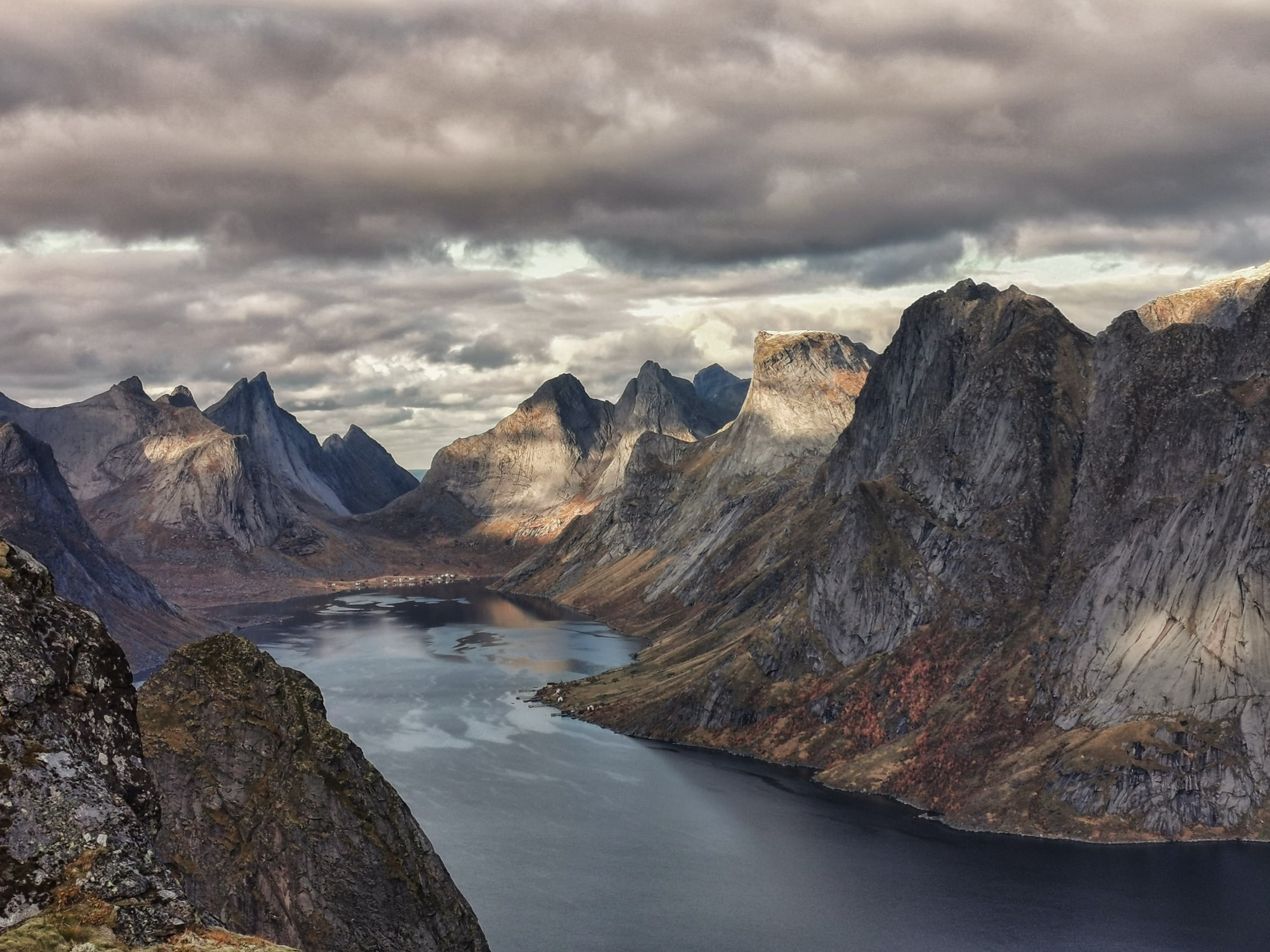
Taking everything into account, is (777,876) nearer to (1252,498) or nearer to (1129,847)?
(1129,847)

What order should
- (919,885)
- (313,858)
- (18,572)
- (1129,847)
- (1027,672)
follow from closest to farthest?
(18,572) → (313,858) → (919,885) → (1129,847) → (1027,672)

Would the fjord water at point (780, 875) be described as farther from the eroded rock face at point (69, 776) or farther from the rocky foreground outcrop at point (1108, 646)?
the eroded rock face at point (69, 776)

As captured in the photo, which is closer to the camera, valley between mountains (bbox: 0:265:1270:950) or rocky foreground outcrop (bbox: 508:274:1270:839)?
valley between mountains (bbox: 0:265:1270:950)

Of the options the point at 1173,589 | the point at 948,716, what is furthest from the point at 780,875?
the point at 1173,589

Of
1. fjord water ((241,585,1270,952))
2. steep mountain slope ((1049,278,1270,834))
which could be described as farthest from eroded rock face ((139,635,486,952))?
steep mountain slope ((1049,278,1270,834))

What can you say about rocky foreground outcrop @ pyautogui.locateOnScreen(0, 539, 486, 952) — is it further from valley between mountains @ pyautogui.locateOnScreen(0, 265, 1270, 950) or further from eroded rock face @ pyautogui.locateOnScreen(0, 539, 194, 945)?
eroded rock face @ pyautogui.locateOnScreen(0, 539, 194, 945)

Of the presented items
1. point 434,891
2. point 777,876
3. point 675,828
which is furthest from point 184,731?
point 675,828
